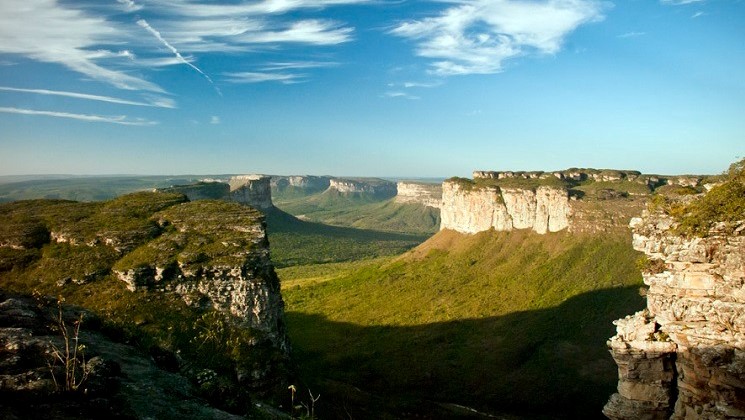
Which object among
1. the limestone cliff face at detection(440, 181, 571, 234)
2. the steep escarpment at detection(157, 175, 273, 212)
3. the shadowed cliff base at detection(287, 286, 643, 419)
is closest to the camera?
the shadowed cliff base at detection(287, 286, 643, 419)

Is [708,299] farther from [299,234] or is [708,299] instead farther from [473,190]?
[299,234]

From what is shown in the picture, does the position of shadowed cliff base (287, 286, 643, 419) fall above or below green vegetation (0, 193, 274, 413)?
below

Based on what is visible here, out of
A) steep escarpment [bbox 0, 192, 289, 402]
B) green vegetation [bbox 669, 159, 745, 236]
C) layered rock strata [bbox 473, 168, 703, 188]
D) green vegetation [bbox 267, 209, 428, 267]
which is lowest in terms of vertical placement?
green vegetation [bbox 267, 209, 428, 267]

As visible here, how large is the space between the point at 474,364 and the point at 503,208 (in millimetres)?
45962

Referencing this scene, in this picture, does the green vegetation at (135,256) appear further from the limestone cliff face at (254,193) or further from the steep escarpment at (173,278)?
the limestone cliff face at (254,193)

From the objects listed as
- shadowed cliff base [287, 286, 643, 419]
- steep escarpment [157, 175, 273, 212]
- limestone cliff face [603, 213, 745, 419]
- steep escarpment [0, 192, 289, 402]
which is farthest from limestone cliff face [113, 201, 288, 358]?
steep escarpment [157, 175, 273, 212]

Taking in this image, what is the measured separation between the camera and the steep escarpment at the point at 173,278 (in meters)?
27.9

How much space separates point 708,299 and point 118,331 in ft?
60.6

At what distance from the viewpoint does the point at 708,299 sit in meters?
14.5

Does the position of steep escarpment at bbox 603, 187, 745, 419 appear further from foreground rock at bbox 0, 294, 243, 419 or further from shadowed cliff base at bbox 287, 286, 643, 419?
shadowed cliff base at bbox 287, 286, 643, 419

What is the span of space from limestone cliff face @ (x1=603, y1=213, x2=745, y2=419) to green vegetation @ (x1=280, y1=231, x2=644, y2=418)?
725 inches

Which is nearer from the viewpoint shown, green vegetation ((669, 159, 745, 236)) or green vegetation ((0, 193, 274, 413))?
green vegetation ((669, 159, 745, 236))

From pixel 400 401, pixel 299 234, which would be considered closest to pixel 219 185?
pixel 299 234

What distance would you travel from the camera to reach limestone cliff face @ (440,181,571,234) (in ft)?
272
